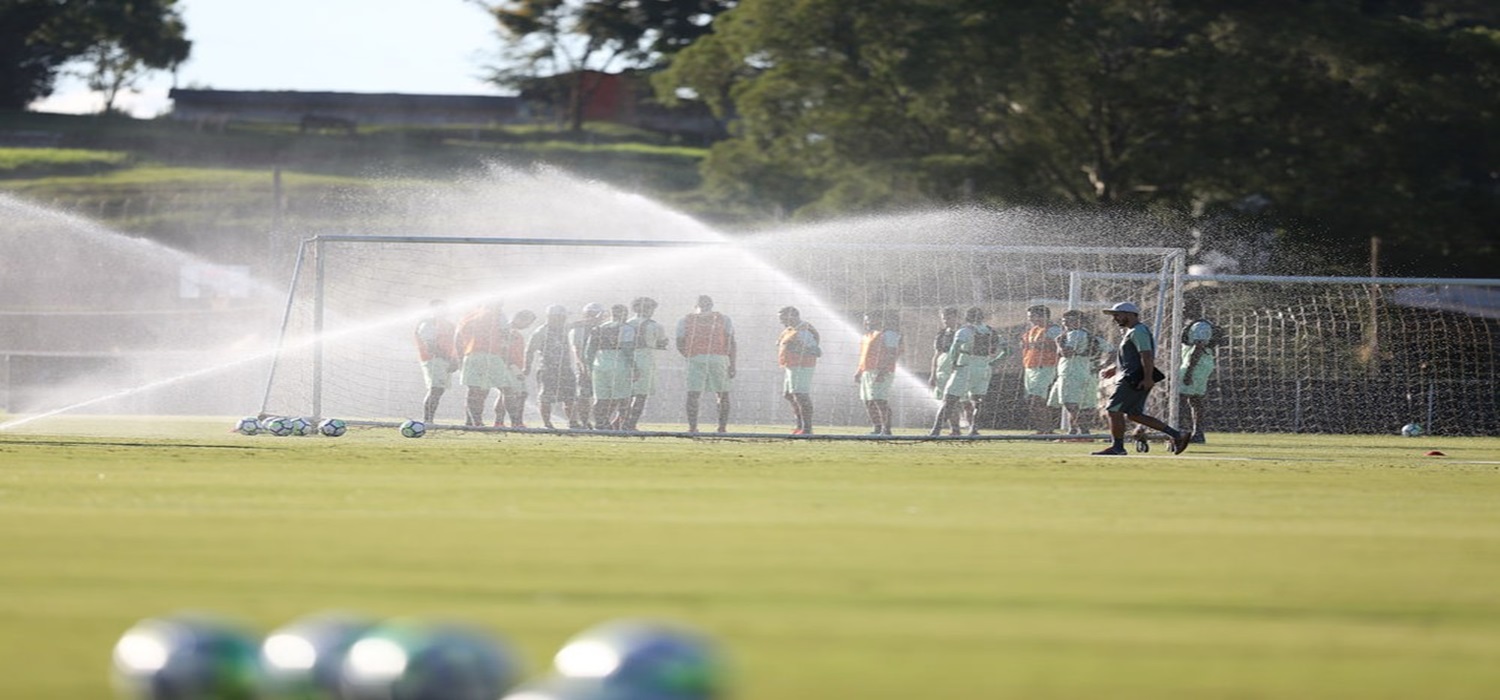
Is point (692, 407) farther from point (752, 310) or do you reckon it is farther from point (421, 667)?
point (421, 667)

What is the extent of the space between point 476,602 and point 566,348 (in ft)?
72.2

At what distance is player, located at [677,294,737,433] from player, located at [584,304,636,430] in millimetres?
726

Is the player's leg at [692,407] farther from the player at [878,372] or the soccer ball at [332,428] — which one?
the soccer ball at [332,428]

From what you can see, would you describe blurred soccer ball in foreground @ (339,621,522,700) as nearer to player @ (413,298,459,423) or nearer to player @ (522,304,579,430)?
player @ (522,304,579,430)

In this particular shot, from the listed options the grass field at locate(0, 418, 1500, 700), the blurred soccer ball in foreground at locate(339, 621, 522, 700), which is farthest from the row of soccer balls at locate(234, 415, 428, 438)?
the blurred soccer ball in foreground at locate(339, 621, 522, 700)

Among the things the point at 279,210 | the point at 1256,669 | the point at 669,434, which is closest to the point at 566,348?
the point at 669,434

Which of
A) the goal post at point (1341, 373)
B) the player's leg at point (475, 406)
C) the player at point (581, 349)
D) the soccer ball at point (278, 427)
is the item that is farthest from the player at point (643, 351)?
the goal post at point (1341, 373)

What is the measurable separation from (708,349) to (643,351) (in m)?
0.93

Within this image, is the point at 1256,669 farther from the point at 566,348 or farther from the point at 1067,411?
the point at 566,348

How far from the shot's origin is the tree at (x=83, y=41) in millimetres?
87312

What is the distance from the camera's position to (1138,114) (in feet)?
157

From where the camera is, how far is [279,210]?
68250mm

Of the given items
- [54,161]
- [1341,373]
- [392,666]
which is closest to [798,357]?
[1341,373]

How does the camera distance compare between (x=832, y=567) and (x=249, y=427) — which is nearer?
(x=832, y=567)
